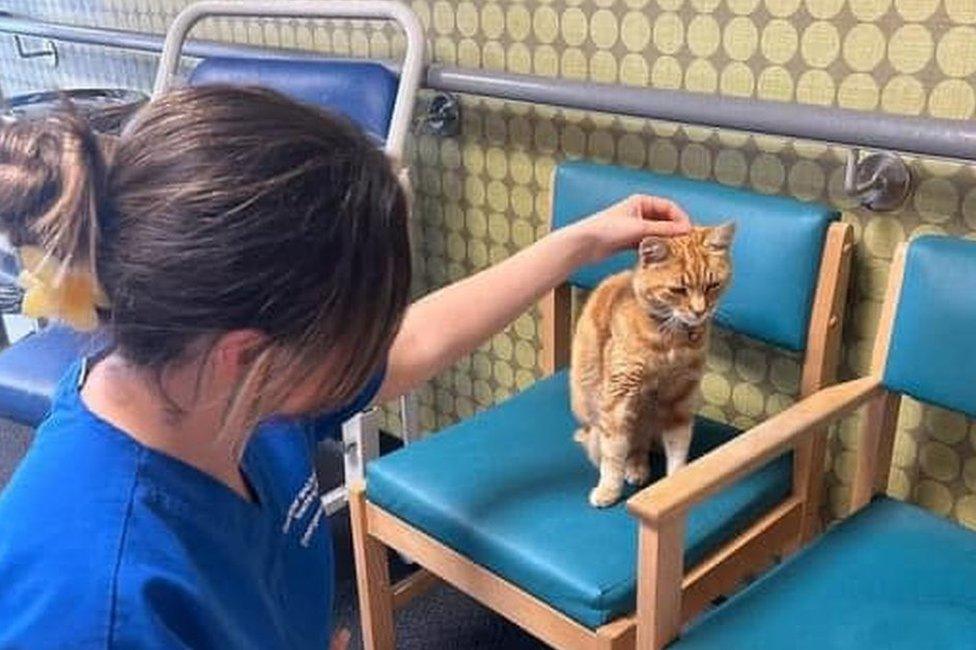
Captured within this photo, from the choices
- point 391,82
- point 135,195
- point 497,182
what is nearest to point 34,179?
point 135,195

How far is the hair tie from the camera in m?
0.64

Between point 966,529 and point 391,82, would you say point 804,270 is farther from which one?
point 391,82

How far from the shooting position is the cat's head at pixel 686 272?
1210 mm

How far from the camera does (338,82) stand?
1.69 metres

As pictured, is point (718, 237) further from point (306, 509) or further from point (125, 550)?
point (125, 550)

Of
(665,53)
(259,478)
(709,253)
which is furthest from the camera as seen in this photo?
(665,53)

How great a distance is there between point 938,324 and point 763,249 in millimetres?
235

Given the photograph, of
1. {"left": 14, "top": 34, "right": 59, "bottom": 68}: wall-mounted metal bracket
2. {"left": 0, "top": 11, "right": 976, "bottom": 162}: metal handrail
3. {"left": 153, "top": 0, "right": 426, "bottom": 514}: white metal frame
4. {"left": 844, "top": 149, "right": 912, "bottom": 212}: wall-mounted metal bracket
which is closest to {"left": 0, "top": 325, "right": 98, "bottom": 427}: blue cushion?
{"left": 153, "top": 0, "right": 426, "bottom": 514}: white metal frame

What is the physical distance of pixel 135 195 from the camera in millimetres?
625

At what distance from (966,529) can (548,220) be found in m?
0.77

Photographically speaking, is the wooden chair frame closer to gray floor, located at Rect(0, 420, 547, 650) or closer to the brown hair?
gray floor, located at Rect(0, 420, 547, 650)

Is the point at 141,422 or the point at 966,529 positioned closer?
the point at 141,422

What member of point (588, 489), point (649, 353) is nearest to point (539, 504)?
point (588, 489)

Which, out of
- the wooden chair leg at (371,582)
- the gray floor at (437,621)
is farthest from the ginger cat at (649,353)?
the gray floor at (437,621)
